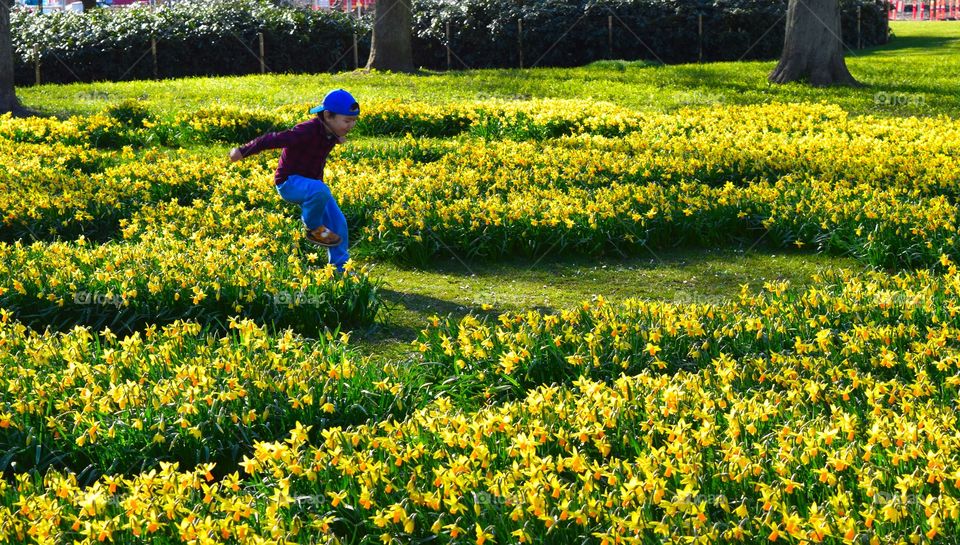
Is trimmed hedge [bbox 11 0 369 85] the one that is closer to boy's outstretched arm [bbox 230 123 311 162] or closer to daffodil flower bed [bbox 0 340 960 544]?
boy's outstretched arm [bbox 230 123 311 162]

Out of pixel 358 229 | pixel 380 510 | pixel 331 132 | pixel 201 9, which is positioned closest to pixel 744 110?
pixel 358 229

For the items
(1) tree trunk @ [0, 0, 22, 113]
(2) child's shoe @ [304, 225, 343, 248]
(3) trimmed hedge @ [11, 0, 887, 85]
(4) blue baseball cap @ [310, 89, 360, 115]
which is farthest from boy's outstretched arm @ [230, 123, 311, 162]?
(3) trimmed hedge @ [11, 0, 887, 85]

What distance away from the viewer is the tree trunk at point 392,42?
742 inches

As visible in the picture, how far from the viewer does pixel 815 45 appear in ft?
51.8

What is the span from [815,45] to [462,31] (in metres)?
9.09

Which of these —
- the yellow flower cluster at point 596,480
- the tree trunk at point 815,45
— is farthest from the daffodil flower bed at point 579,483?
the tree trunk at point 815,45

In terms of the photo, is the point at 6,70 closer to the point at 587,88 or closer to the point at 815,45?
the point at 587,88

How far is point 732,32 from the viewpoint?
2236 cm

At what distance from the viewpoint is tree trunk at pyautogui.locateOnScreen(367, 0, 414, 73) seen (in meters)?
18.9

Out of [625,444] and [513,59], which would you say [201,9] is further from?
[625,444]

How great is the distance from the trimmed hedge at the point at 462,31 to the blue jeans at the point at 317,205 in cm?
1525

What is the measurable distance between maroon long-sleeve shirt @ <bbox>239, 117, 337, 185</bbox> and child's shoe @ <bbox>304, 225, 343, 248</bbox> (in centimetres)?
42

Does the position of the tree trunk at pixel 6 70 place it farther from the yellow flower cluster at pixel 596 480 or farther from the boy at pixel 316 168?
the yellow flower cluster at pixel 596 480

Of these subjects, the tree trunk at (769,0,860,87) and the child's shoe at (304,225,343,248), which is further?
the tree trunk at (769,0,860,87)
